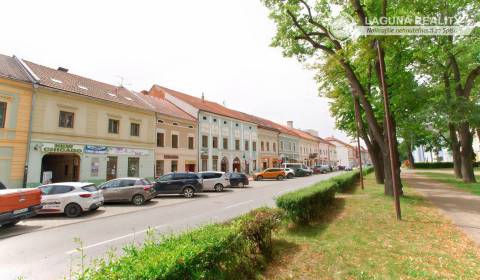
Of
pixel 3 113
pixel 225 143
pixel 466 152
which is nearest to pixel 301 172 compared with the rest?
pixel 225 143

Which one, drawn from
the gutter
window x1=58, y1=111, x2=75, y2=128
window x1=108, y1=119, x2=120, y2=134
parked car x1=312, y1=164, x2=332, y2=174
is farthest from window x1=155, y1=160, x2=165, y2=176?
parked car x1=312, y1=164, x2=332, y2=174

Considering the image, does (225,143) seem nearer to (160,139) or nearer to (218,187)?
(160,139)

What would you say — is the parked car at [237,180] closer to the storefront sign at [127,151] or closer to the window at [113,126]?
the storefront sign at [127,151]

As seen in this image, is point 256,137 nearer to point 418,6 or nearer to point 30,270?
point 418,6

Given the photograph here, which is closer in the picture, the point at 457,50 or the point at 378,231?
the point at 378,231

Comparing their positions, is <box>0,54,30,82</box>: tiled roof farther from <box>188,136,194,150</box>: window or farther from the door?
<box>188,136,194,150</box>: window

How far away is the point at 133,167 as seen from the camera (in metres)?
24.1

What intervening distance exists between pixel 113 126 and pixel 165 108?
8372 mm

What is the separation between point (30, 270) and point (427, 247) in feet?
28.7

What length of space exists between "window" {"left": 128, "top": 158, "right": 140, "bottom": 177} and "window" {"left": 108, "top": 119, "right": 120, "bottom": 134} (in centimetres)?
290

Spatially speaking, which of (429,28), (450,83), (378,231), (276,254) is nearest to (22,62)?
(276,254)

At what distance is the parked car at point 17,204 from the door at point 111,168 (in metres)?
12.1

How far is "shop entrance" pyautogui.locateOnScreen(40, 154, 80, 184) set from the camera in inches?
803

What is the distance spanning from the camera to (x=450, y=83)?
19.8 meters
